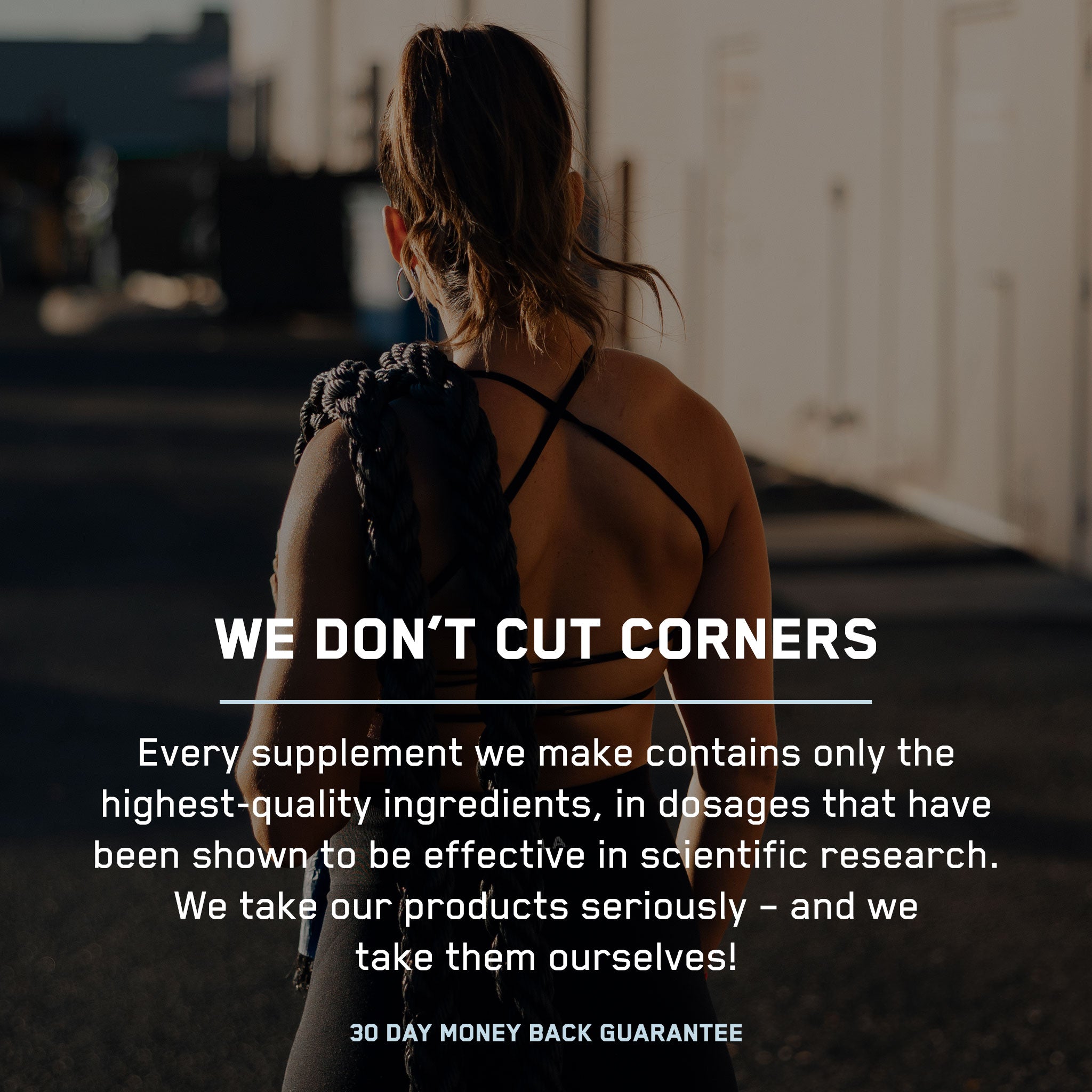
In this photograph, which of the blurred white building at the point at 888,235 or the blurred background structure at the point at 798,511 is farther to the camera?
the blurred white building at the point at 888,235

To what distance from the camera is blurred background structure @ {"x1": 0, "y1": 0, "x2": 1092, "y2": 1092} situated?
3.82 m

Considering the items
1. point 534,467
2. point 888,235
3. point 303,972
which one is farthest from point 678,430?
point 888,235

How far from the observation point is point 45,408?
1695 centimetres

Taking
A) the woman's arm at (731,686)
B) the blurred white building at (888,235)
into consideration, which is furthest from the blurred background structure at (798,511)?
the woman's arm at (731,686)

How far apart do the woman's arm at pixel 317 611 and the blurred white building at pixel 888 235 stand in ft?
15.4

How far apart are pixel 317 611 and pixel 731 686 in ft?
1.63

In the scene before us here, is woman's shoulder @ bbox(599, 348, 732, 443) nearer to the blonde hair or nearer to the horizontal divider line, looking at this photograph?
the blonde hair

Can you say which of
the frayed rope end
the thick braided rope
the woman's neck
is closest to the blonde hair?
the woman's neck

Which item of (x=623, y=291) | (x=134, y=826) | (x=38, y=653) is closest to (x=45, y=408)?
(x=38, y=653)

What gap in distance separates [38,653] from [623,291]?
5.58 meters

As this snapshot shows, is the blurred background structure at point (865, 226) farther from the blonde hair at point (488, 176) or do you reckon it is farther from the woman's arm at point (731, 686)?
the woman's arm at point (731, 686)

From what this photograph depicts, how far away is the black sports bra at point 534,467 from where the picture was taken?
65.2 inches

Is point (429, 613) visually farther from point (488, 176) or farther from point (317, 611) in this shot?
point (488, 176)

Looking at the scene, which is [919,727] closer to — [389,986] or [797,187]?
[389,986]
